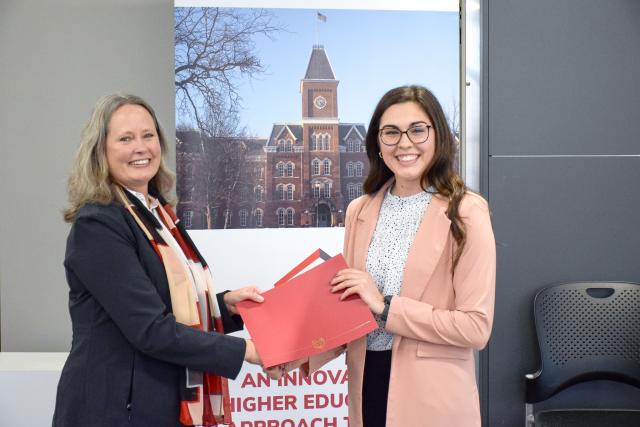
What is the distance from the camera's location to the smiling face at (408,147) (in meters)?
1.72

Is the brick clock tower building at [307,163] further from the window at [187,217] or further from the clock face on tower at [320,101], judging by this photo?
the window at [187,217]

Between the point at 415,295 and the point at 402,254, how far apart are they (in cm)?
13

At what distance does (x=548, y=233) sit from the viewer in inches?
103

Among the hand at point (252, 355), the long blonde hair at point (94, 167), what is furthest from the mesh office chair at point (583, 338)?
the long blonde hair at point (94, 167)

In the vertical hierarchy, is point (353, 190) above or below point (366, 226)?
above

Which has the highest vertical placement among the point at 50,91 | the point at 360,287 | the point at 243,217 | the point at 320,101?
the point at 50,91

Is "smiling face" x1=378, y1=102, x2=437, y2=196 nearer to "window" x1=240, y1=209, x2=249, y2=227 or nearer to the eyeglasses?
the eyeglasses

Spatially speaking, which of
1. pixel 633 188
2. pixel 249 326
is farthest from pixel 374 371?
pixel 633 188

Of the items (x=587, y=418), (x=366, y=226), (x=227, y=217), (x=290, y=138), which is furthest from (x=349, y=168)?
(x=587, y=418)

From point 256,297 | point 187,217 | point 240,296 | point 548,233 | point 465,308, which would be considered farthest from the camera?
point 187,217

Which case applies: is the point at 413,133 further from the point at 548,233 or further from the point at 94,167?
the point at 548,233

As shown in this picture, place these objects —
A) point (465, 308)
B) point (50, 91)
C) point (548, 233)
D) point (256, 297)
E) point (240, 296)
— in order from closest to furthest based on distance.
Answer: point (465, 308) < point (256, 297) < point (240, 296) < point (548, 233) < point (50, 91)

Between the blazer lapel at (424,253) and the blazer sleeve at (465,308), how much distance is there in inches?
1.9

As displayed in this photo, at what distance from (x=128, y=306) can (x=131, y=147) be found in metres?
0.46
